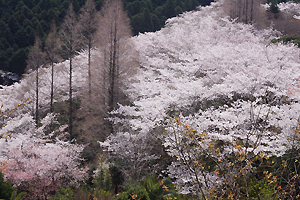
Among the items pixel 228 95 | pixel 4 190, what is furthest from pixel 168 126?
pixel 4 190

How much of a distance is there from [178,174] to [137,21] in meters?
26.8

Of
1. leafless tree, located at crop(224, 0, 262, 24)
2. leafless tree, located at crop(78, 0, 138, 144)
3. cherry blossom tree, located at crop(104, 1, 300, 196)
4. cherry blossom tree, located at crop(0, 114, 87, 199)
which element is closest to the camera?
cherry blossom tree, located at crop(104, 1, 300, 196)

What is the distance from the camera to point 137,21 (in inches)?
1182

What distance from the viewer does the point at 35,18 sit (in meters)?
30.3

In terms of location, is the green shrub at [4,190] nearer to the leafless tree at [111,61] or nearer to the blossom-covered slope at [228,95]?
the blossom-covered slope at [228,95]

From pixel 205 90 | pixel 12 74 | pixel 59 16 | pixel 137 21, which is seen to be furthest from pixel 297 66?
pixel 59 16

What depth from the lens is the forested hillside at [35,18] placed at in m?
27.4

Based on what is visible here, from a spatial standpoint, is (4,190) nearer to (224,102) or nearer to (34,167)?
(34,167)

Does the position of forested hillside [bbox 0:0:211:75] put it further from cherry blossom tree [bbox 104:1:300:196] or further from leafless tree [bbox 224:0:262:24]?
cherry blossom tree [bbox 104:1:300:196]

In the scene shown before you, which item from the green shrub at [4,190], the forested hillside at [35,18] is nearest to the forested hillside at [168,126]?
the green shrub at [4,190]

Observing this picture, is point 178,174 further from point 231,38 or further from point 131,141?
point 231,38

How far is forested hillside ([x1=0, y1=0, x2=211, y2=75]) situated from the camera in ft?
90.0

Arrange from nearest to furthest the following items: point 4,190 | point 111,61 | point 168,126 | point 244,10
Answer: point 4,190
point 168,126
point 111,61
point 244,10

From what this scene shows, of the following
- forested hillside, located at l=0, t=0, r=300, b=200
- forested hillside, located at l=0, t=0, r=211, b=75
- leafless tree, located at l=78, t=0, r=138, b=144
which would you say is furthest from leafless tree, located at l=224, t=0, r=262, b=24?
leafless tree, located at l=78, t=0, r=138, b=144
